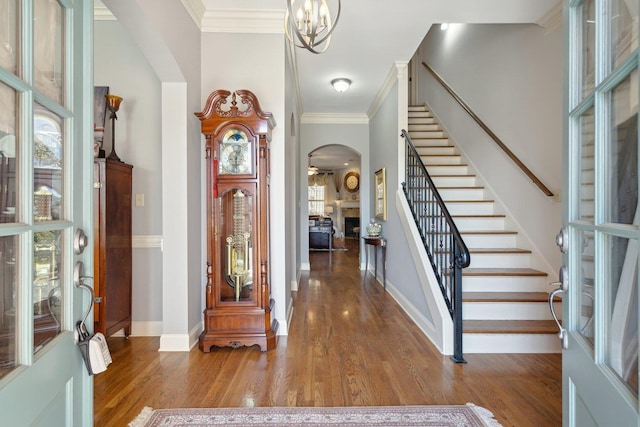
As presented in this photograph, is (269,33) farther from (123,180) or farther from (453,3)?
(123,180)

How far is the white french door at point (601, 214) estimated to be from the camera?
0.79m

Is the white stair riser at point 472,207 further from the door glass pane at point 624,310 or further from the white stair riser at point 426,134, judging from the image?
the door glass pane at point 624,310

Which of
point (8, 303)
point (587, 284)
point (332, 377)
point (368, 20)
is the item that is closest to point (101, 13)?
point (368, 20)

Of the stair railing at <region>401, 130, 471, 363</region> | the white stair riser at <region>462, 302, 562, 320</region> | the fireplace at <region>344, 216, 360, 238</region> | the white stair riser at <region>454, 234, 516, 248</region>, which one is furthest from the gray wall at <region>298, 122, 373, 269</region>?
the fireplace at <region>344, 216, 360, 238</region>

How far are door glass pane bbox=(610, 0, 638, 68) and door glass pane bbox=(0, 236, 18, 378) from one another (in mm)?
1452

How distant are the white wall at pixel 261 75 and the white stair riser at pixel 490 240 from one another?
2062mm

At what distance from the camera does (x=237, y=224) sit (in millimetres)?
2836

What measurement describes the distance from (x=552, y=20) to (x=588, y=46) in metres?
2.78

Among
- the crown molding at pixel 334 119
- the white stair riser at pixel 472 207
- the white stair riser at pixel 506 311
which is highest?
the crown molding at pixel 334 119

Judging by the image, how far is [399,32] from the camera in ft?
11.0

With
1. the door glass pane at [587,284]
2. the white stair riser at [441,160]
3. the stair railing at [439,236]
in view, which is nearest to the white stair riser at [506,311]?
the stair railing at [439,236]

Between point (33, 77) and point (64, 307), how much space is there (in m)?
0.59

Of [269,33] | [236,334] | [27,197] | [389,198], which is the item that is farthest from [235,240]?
[389,198]

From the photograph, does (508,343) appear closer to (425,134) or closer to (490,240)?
A: (490,240)
